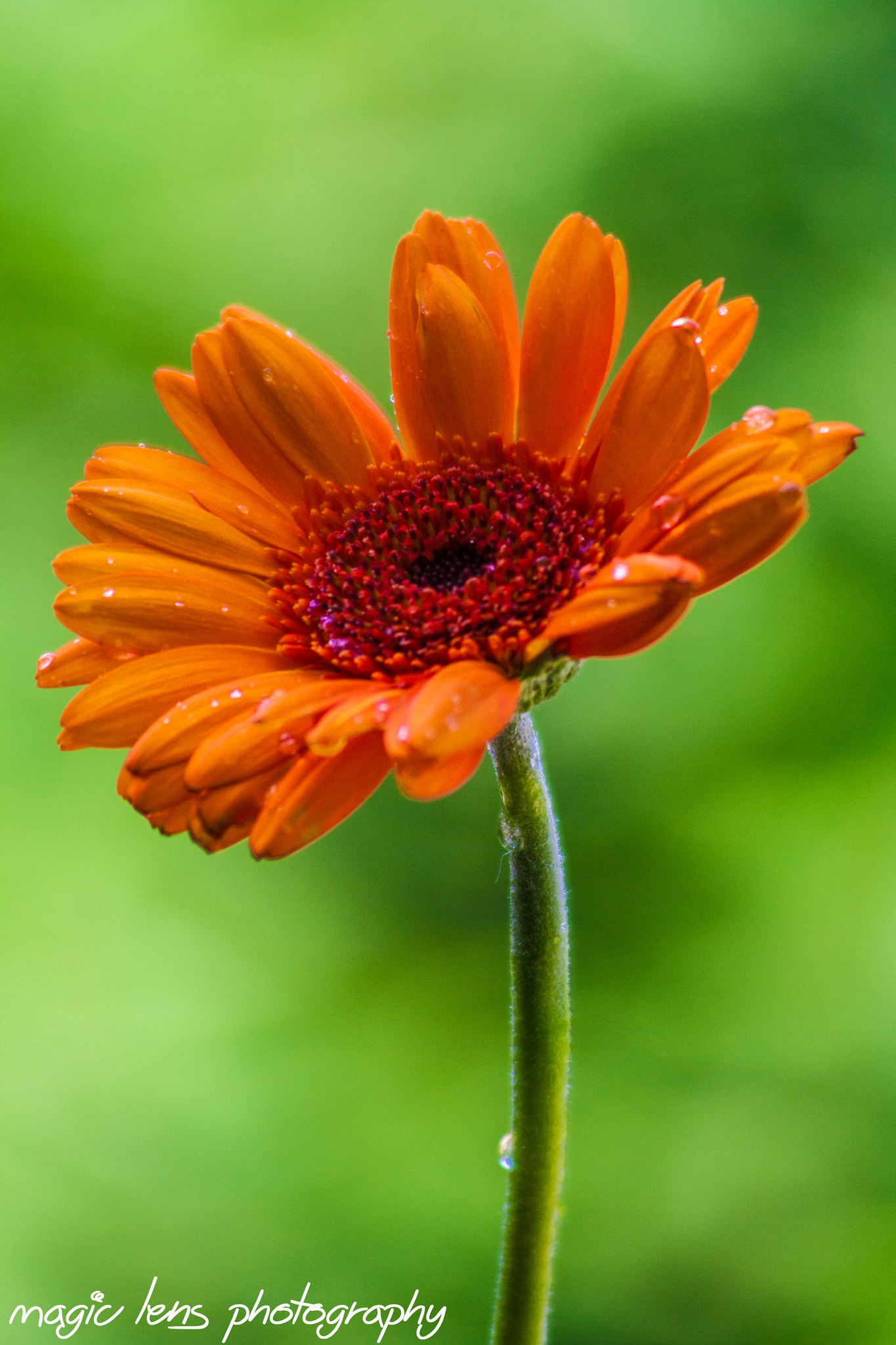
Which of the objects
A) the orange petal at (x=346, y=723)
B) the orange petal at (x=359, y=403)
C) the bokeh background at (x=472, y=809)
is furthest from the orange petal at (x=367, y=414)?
the bokeh background at (x=472, y=809)

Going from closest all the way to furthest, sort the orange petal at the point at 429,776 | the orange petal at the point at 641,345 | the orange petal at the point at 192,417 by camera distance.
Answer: the orange petal at the point at 429,776 → the orange petal at the point at 641,345 → the orange petal at the point at 192,417

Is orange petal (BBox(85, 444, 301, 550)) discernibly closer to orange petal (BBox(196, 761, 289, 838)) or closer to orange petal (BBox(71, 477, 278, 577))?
orange petal (BBox(71, 477, 278, 577))

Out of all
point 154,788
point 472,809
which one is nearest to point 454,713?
point 154,788

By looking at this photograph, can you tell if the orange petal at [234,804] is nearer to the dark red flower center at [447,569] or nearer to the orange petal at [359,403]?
the dark red flower center at [447,569]

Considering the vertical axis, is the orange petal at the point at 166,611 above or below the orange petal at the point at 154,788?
above

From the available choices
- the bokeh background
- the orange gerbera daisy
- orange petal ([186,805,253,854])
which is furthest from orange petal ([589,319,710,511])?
the bokeh background

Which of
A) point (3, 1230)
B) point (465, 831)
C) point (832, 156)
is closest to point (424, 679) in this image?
point (465, 831)

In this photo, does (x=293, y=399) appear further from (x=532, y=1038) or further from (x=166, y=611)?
(x=532, y=1038)
